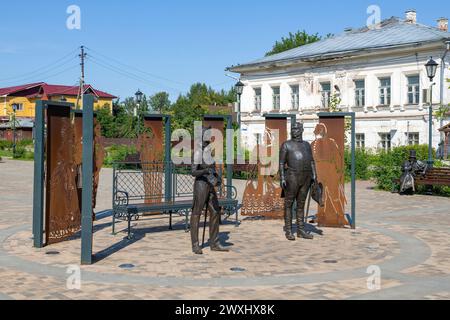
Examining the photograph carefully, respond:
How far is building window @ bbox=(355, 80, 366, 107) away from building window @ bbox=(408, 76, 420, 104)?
3.01m

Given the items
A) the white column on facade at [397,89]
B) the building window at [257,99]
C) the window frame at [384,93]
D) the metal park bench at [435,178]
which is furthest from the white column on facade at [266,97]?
the metal park bench at [435,178]

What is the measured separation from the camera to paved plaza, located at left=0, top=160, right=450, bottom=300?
6.32 m

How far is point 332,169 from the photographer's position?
1135 centimetres

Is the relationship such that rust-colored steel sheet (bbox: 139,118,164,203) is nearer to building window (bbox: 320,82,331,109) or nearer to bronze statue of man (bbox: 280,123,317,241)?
bronze statue of man (bbox: 280,123,317,241)

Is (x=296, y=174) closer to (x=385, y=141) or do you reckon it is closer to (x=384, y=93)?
(x=385, y=141)

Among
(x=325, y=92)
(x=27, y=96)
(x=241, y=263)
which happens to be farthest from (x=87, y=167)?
(x=27, y=96)

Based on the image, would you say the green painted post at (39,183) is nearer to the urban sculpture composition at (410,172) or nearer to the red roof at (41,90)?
the urban sculpture composition at (410,172)

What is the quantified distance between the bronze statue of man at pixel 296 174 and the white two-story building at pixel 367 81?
20.2 m

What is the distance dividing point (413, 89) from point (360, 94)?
11.7 ft

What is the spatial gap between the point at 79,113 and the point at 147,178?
220 centimetres

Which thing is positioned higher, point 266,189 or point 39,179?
point 39,179

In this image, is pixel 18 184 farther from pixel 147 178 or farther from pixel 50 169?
pixel 50 169

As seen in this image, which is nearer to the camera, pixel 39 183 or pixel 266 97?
pixel 39 183
